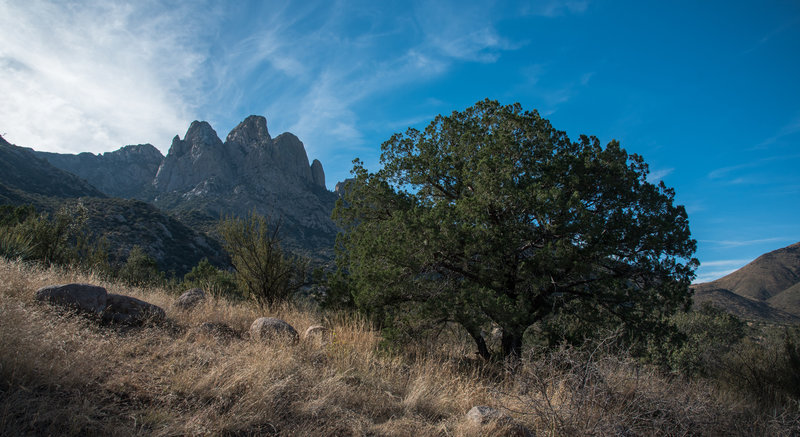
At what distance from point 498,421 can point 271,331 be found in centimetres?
362

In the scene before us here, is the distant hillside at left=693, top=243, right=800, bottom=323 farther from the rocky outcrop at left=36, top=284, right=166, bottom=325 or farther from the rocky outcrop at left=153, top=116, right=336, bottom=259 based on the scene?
the rocky outcrop at left=153, top=116, right=336, bottom=259

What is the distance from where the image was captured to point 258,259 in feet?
31.9

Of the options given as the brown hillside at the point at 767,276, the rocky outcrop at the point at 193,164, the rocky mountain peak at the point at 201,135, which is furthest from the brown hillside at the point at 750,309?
the rocky mountain peak at the point at 201,135

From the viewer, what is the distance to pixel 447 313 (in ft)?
23.9

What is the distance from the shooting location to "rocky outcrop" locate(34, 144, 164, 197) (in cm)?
10838

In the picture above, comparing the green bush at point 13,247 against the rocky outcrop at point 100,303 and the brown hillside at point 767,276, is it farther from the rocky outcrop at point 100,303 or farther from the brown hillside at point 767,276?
the brown hillside at point 767,276

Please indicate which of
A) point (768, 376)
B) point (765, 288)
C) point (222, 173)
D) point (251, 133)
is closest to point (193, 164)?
point (222, 173)

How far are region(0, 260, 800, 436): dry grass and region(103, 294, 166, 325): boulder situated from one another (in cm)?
26

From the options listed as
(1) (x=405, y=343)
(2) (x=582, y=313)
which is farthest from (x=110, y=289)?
(2) (x=582, y=313)

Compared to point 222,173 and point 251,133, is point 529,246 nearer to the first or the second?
point 222,173

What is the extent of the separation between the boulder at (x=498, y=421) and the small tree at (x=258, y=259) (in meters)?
7.05

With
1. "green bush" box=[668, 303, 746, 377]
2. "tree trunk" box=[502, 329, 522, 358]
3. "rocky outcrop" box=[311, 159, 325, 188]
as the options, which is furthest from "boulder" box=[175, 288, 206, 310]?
"rocky outcrop" box=[311, 159, 325, 188]

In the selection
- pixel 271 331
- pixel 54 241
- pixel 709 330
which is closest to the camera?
pixel 271 331

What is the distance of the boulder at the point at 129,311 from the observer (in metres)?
5.10
